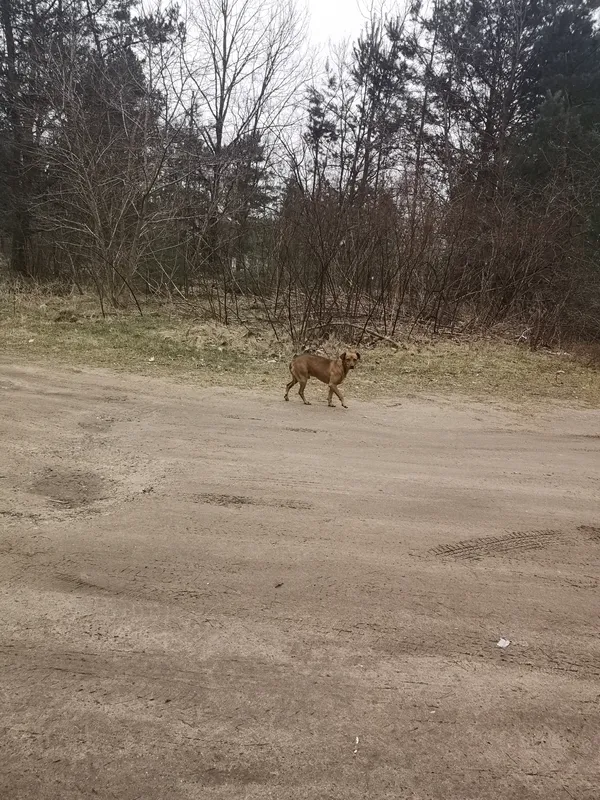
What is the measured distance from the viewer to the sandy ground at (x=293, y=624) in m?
2.06

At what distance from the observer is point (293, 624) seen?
9.37 ft

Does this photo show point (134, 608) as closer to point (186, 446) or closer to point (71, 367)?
point (186, 446)

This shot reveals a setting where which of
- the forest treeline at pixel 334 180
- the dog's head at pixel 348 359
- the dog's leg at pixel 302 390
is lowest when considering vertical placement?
the dog's leg at pixel 302 390

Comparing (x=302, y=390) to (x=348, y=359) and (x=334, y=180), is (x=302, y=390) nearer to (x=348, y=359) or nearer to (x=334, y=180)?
(x=348, y=359)

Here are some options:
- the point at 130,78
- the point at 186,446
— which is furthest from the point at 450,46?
the point at 186,446

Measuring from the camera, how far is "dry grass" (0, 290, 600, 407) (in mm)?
9484

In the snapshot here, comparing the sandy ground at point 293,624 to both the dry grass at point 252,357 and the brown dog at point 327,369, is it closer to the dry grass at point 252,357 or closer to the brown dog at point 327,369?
the brown dog at point 327,369

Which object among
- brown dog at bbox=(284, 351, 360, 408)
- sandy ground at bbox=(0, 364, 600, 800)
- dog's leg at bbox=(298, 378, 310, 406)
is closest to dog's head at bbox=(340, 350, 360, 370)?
brown dog at bbox=(284, 351, 360, 408)

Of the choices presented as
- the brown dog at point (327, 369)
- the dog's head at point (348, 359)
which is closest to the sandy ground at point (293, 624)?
the brown dog at point (327, 369)

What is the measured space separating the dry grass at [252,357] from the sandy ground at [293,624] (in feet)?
13.2

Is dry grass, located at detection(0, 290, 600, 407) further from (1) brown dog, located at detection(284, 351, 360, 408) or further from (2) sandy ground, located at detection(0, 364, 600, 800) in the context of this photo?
(2) sandy ground, located at detection(0, 364, 600, 800)

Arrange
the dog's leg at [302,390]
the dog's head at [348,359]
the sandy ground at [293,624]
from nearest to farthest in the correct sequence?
the sandy ground at [293,624] → the dog's head at [348,359] → the dog's leg at [302,390]

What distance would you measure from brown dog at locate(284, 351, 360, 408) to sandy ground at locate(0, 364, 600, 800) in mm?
2348

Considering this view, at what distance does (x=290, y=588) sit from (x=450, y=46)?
84.2ft
